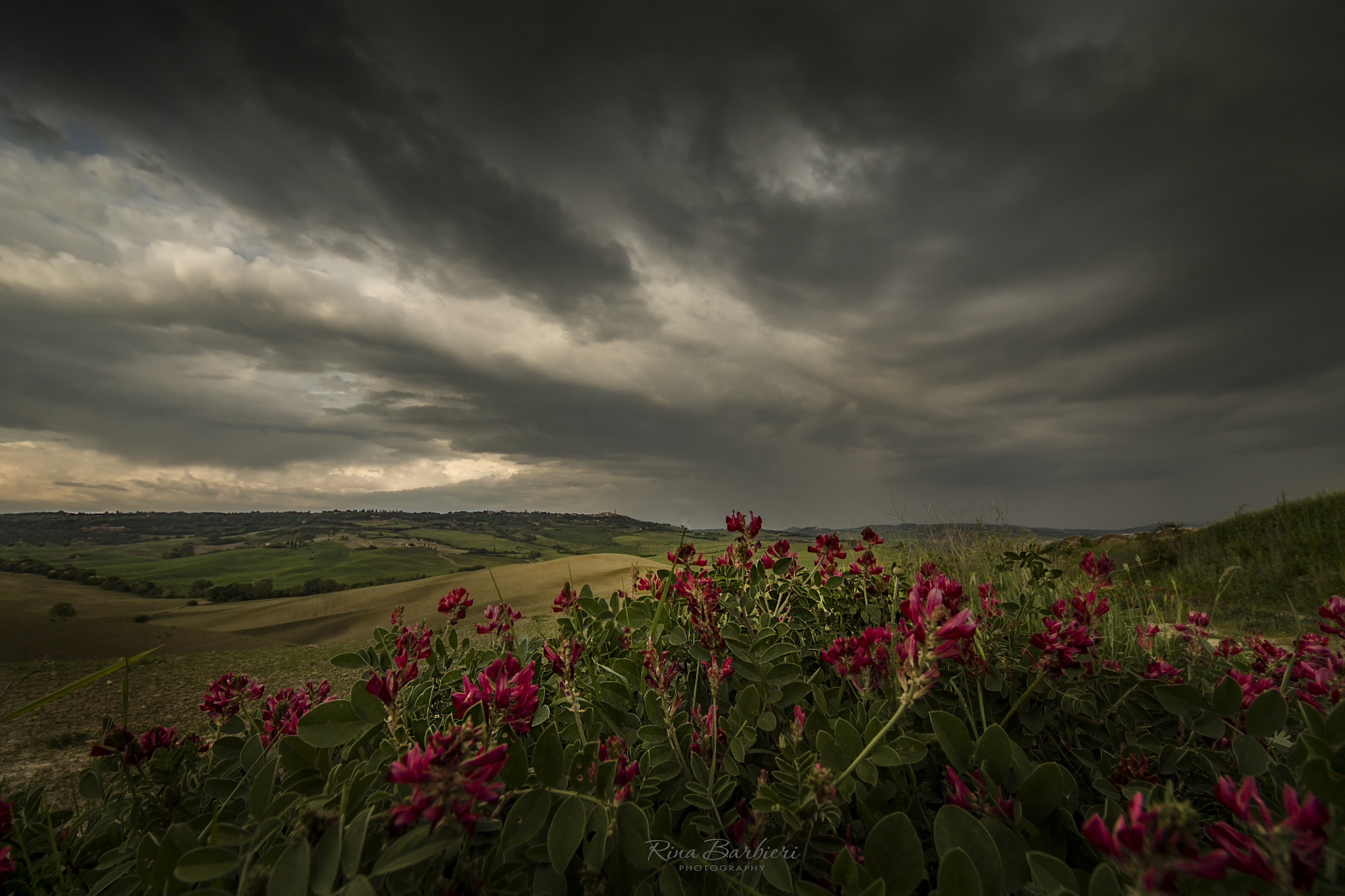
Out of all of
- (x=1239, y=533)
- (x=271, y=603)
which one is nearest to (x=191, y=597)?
(x=271, y=603)

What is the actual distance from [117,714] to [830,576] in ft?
23.3

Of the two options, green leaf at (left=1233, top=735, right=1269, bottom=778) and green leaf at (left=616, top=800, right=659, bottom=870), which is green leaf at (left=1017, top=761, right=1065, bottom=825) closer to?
green leaf at (left=1233, top=735, right=1269, bottom=778)

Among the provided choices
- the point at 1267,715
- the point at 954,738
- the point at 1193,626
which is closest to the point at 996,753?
the point at 954,738

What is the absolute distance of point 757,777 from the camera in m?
1.65

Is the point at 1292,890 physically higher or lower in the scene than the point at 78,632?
higher

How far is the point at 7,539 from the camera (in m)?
59.6

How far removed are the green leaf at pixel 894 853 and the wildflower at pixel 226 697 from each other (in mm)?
2837

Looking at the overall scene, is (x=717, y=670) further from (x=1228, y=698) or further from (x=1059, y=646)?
(x=1228, y=698)

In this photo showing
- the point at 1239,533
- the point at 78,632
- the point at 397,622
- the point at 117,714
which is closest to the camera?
the point at 397,622

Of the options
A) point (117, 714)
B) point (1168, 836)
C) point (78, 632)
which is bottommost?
point (78, 632)

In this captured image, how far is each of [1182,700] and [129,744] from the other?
3826 millimetres

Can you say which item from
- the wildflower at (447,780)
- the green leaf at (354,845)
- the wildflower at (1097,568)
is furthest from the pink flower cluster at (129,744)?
the wildflower at (1097,568)

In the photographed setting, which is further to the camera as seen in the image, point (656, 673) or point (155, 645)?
point (155, 645)

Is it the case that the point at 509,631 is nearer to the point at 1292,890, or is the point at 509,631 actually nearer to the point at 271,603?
the point at 1292,890
